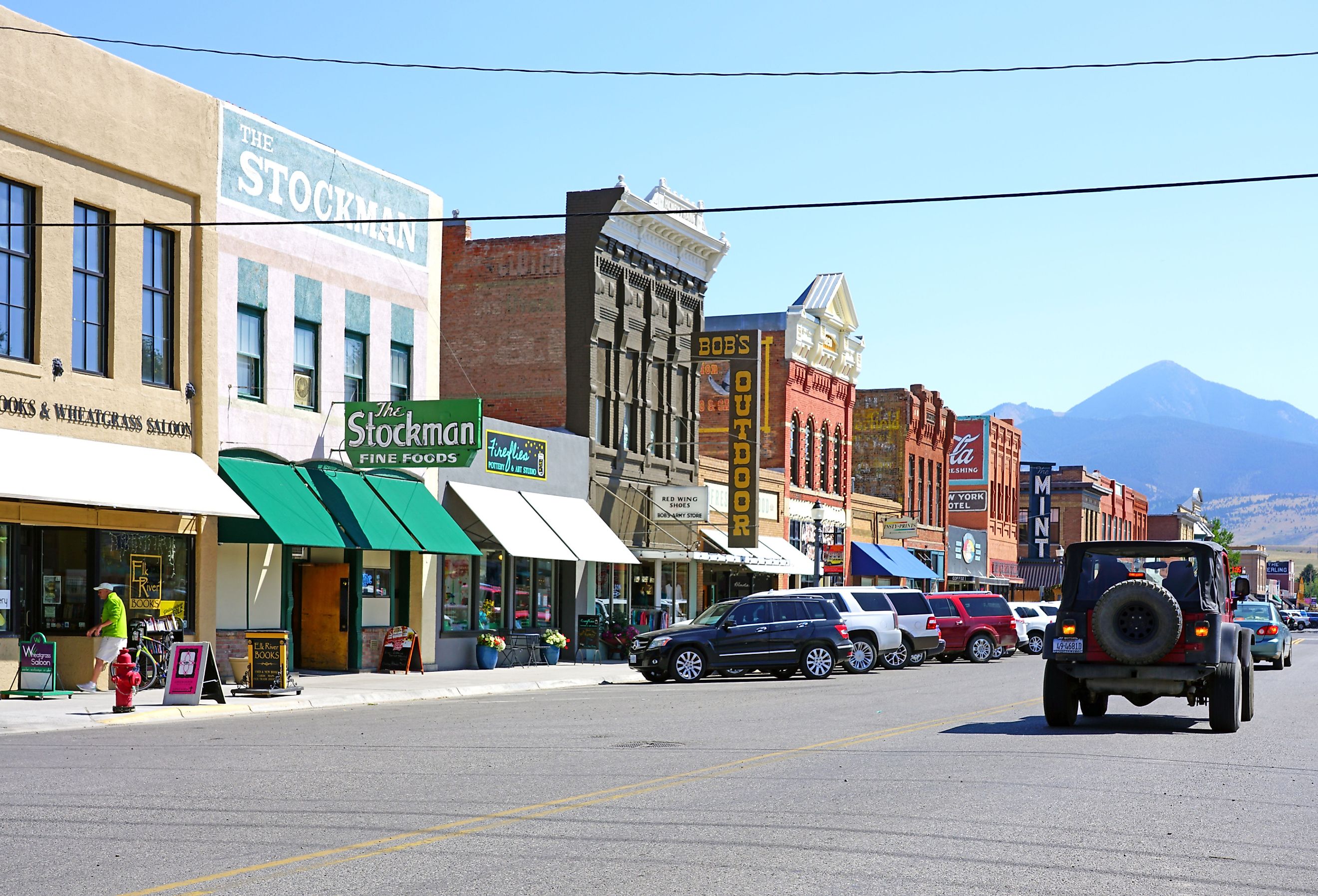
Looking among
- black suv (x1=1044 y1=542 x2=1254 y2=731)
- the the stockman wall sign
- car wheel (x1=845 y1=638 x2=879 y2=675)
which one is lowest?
car wheel (x1=845 y1=638 x2=879 y2=675)

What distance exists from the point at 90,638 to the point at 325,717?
5.13 m

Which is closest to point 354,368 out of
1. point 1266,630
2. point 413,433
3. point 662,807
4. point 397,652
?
point 413,433

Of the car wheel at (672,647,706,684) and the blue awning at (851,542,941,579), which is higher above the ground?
the blue awning at (851,542,941,579)

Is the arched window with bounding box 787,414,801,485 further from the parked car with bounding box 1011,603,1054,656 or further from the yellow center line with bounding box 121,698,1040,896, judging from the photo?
the yellow center line with bounding box 121,698,1040,896

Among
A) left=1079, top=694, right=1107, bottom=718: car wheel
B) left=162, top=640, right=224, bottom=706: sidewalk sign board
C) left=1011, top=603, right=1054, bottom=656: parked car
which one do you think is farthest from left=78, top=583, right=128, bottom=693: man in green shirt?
left=1011, top=603, right=1054, bottom=656: parked car

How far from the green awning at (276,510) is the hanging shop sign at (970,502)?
50687 millimetres

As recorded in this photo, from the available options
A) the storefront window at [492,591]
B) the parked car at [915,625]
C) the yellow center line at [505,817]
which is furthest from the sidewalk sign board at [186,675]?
the parked car at [915,625]

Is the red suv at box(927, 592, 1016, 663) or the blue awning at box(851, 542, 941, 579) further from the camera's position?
the blue awning at box(851, 542, 941, 579)

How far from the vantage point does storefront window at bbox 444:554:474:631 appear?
102 feet

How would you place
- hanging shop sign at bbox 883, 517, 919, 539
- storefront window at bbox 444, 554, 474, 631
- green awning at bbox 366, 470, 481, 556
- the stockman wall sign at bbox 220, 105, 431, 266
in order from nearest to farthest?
the stockman wall sign at bbox 220, 105, 431, 266 < green awning at bbox 366, 470, 481, 556 < storefront window at bbox 444, 554, 474, 631 < hanging shop sign at bbox 883, 517, 919, 539

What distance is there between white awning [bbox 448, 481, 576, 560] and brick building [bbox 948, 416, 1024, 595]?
3849 centimetres

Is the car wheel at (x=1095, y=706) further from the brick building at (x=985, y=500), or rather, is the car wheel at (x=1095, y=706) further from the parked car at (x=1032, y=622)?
the brick building at (x=985, y=500)

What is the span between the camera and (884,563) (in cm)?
5569

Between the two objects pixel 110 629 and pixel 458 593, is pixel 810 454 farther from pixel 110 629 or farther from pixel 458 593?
pixel 110 629
